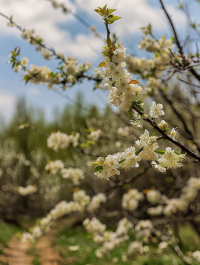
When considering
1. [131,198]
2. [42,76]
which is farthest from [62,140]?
[131,198]

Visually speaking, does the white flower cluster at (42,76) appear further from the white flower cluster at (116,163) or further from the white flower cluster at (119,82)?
the white flower cluster at (116,163)

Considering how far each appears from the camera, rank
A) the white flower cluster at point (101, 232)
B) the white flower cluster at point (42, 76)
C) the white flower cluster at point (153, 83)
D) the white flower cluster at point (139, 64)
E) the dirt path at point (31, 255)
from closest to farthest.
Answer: the white flower cluster at point (42, 76) < the white flower cluster at point (139, 64) < the white flower cluster at point (153, 83) < the white flower cluster at point (101, 232) < the dirt path at point (31, 255)

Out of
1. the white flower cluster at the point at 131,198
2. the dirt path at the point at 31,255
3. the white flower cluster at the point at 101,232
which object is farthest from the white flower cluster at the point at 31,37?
→ the dirt path at the point at 31,255

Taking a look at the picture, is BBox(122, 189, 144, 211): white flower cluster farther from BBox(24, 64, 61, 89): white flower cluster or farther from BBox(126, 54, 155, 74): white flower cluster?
BBox(24, 64, 61, 89): white flower cluster

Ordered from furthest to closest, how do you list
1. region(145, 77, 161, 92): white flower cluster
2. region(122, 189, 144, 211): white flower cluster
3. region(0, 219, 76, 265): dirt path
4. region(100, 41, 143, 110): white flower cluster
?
region(0, 219, 76, 265): dirt path
region(122, 189, 144, 211): white flower cluster
region(145, 77, 161, 92): white flower cluster
region(100, 41, 143, 110): white flower cluster

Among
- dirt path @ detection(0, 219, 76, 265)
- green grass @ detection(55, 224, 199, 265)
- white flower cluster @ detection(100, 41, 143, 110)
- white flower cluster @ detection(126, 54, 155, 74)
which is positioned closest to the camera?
white flower cluster @ detection(100, 41, 143, 110)

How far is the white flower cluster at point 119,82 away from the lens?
3.52 feet

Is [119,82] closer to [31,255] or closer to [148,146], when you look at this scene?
[148,146]

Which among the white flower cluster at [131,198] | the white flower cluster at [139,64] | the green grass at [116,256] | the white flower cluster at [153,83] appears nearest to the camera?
the white flower cluster at [139,64]

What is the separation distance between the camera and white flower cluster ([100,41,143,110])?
107 cm

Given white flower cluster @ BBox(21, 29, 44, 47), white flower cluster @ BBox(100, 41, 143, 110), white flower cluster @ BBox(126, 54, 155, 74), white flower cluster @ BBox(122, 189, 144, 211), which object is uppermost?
white flower cluster @ BBox(21, 29, 44, 47)

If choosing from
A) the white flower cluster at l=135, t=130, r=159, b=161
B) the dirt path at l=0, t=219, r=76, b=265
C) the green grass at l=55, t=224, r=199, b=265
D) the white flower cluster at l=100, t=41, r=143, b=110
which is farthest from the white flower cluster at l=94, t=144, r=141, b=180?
the dirt path at l=0, t=219, r=76, b=265

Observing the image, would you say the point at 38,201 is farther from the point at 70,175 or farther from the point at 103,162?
the point at 103,162

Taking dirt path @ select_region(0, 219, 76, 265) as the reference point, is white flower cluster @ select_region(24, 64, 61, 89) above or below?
above
